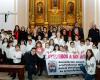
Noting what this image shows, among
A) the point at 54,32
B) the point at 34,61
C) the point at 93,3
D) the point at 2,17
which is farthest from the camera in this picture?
the point at 93,3

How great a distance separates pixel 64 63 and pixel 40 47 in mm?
1310

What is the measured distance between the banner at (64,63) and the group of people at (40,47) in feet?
0.80

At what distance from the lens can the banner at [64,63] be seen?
13.7m

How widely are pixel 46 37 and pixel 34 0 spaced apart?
8358 mm

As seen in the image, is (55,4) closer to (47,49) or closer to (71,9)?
(71,9)

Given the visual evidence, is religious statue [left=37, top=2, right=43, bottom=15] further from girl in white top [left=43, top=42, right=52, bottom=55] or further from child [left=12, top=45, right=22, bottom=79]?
child [left=12, top=45, right=22, bottom=79]

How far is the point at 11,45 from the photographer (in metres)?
14.8

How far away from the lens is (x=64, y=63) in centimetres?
1382

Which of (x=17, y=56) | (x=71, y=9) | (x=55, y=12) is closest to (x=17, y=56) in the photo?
(x=17, y=56)

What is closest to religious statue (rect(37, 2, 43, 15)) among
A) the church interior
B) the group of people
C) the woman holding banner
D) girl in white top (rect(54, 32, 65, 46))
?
the church interior

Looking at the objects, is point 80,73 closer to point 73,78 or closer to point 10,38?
point 73,78

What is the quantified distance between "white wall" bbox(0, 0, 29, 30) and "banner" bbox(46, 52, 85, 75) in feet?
25.1

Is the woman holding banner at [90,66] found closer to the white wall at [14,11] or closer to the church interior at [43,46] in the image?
the church interior at [43,46]

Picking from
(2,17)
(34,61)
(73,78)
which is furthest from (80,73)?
(2,17)
